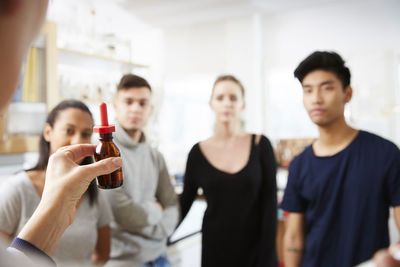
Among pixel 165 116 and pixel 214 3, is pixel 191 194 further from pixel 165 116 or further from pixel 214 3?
pixel 214 3

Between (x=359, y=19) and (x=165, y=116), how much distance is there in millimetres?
615

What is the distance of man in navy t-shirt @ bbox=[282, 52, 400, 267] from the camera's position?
1.40 ft

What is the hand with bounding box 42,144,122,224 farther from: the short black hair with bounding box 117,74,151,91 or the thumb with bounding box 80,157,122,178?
the short black hair with bounding box 117,74,151,91

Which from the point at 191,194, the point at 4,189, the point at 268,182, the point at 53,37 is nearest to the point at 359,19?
the point at 268,182

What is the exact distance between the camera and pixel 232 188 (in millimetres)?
588

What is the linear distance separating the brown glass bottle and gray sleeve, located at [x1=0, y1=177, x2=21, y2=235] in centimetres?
11

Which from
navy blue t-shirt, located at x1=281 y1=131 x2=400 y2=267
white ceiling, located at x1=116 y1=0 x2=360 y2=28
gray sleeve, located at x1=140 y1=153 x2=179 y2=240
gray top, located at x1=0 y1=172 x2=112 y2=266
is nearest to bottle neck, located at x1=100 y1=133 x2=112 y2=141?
gray top, located at x1=0 y1=172 x2=112 y2=266

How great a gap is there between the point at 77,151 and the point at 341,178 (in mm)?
375

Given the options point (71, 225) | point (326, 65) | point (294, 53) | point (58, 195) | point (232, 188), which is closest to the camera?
point (58, 195)

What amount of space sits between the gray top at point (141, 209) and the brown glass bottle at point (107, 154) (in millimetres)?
85

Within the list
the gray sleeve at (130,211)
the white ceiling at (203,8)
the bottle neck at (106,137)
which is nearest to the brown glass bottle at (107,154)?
the bottle neck at (106,137)

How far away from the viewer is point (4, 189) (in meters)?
0.31

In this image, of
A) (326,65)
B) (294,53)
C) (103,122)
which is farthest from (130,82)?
(294,53)

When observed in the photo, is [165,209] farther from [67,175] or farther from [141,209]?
[67,175]
